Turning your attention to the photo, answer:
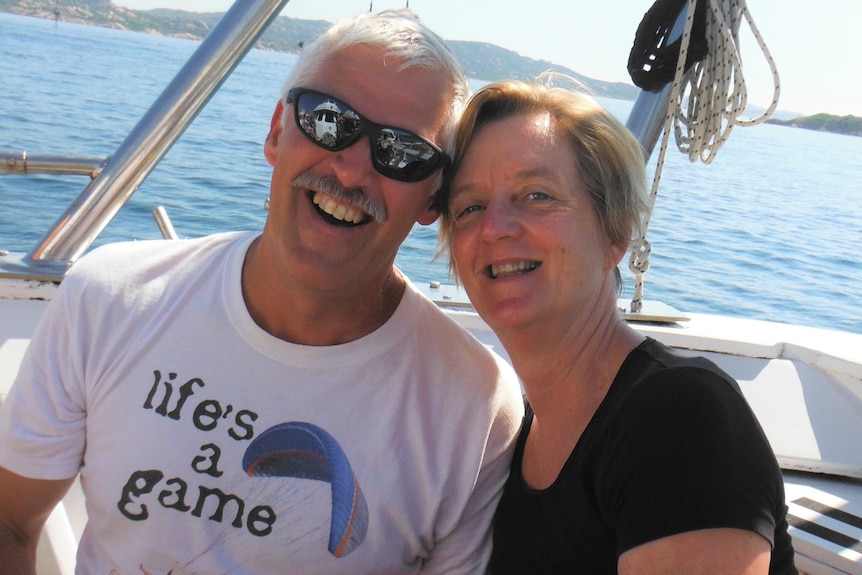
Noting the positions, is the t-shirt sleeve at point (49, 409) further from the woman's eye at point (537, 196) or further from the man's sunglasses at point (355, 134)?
the woman's eye at point (537, 196)

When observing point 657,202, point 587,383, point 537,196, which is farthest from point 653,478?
point 657,202

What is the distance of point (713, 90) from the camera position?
2203mm

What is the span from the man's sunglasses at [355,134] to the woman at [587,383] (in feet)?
0.40

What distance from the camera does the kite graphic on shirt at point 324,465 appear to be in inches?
62.5

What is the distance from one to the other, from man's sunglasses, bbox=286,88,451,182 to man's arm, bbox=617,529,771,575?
829 mm

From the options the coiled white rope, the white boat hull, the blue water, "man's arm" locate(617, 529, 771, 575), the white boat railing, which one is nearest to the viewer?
"man's arm" locate(617, 529, 771, 575)

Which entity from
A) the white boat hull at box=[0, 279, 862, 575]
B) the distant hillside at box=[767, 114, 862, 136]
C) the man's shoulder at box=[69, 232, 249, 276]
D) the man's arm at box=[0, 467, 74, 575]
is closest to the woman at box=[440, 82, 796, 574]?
the man's shoulder at box=[69, 232, 249, 276]

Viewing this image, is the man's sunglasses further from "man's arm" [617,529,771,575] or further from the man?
"man's arm" [617,529,771,575]

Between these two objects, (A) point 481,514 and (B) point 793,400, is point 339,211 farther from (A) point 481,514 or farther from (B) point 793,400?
(B) point 793,400

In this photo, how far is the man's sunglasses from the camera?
1646 millimetres

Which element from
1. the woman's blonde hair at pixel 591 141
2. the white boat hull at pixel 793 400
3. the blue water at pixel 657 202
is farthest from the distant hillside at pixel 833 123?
the woman's blonde hair at pixel 591 141

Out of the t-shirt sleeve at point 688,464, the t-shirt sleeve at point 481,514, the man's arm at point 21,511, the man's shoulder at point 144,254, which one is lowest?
the man's arm at point 21,511

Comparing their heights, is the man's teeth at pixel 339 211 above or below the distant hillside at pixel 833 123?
above

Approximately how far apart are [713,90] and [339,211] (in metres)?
1.13
